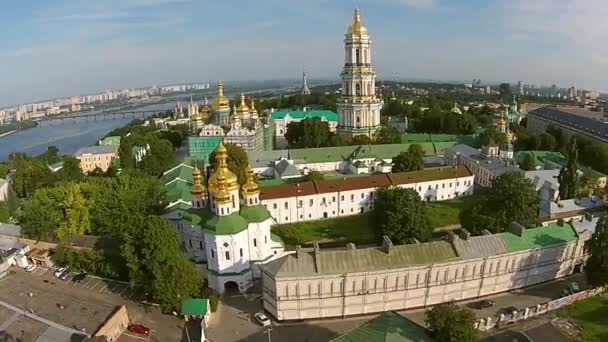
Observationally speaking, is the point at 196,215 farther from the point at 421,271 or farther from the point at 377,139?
the point at 377,139

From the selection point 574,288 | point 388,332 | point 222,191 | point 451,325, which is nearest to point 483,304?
point 574,288

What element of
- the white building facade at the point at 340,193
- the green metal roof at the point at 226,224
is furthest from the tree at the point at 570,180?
the green metal roof at the point at 226,224

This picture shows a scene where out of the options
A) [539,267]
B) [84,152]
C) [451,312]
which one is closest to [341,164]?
[539,267]

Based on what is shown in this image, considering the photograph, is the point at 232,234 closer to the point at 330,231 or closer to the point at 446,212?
the point at 330,231

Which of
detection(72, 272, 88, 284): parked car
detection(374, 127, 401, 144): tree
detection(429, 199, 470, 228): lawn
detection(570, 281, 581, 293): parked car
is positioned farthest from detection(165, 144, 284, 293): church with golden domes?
detection(374, 127, 401, 144): tree

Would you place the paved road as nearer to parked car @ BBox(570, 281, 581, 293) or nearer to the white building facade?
parked car @ BBox(570, 281, 581, 293)

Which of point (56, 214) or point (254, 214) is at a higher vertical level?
point (254, 214)
